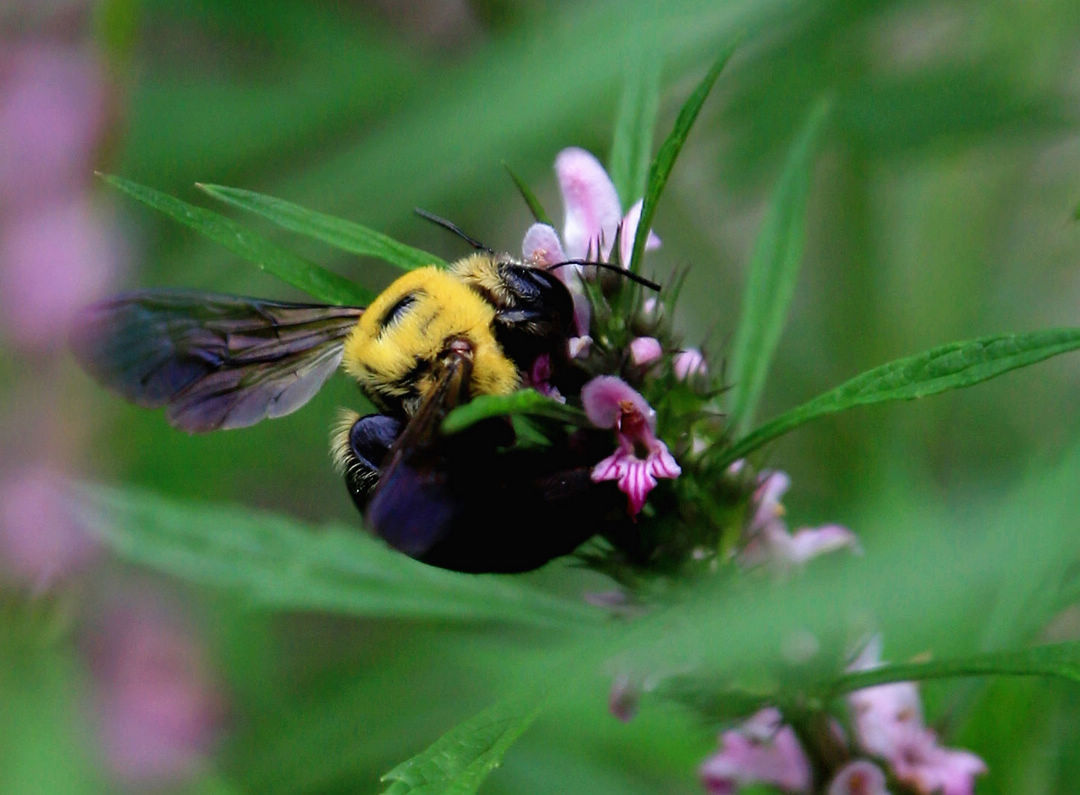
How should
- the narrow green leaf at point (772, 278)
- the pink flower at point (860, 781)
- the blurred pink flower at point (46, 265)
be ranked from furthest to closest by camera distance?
the blurred pink flower at point (46, 265) → the narrow green leaf at point (772, 278) → the pink flower at point (860, 781)

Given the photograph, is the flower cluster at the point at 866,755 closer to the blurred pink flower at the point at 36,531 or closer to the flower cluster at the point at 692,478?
the flower cluster at the point at 692,478

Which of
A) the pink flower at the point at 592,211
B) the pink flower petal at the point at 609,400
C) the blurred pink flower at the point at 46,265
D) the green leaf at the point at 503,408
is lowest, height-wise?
the green leaf at the point at 503,408

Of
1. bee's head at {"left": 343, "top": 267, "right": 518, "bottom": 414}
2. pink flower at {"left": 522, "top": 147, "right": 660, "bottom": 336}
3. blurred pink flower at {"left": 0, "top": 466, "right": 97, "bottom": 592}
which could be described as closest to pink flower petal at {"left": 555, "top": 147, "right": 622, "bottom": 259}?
pink flower at {"left": 522, "top": 147, "right": 660, "bottom": 336}

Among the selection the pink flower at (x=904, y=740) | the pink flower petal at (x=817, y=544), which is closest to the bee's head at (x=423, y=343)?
the pink flower petal at (x=817, y=544)

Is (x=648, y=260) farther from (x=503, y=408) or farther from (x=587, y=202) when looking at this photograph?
(x=503, y=408)

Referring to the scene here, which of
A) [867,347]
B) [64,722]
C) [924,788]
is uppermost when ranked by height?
[867,347]

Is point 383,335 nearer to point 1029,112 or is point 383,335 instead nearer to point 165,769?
point 165,769

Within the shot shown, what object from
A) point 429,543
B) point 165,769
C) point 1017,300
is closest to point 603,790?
point 165,769

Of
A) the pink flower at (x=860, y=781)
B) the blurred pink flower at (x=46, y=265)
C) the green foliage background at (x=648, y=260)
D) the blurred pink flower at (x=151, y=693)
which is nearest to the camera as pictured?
the pink flower at (x=860, y=781)
